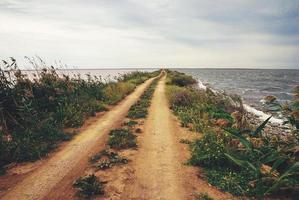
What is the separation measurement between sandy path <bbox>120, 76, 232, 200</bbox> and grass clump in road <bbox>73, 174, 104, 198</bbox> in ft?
1.68

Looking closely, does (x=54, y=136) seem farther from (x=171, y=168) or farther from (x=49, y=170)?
(x=171, y=168)

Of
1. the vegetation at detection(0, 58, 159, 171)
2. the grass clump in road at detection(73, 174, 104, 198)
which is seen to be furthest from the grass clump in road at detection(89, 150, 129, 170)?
the vegetation at detection(0, 58, 159, 171)

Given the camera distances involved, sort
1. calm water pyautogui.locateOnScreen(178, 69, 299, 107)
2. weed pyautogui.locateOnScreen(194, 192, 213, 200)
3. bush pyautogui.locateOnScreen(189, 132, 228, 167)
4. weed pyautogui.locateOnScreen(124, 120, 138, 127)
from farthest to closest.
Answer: calm water pyautogui.locateOnScreen(178, 69, 299, 107) → weed pyautogui.locateOnScreen(124, 120, 138, 127) → bush pyautogui.locateOnScreen(189, 132, 228, 167) → weed pyautogui.locateOnScreen(194, 192, 213, 200)

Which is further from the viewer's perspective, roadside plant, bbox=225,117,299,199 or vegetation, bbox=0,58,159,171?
vegetation, bbox=0,58,159,171

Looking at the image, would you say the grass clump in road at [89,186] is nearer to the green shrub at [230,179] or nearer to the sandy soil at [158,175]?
the sandy soil at [158,175]

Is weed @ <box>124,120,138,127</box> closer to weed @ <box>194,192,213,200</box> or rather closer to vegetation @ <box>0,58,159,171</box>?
vegetation @ <box>0,58,159,171</box>

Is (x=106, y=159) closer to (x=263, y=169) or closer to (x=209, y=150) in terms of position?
(x=209, y=150)

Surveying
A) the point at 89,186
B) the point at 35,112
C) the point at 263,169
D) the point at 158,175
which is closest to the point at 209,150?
the point at 263,169

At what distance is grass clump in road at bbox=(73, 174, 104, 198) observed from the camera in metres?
5.45

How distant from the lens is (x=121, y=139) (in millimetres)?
8766

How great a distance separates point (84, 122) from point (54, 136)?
242 cm

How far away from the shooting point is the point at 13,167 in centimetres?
689

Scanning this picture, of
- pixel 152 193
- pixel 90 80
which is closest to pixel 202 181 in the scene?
pixel 152 193

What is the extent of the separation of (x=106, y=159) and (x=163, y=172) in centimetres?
160
